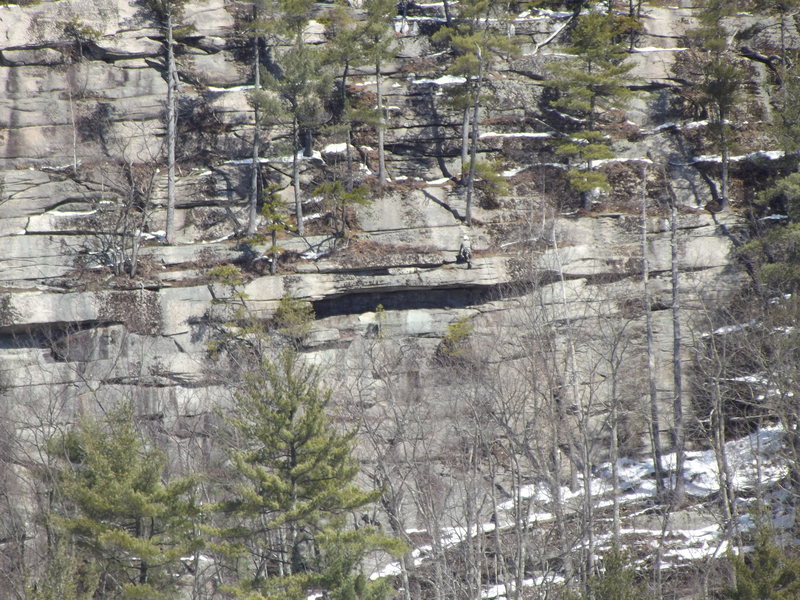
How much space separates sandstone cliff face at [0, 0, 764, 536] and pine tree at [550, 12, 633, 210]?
1108mm

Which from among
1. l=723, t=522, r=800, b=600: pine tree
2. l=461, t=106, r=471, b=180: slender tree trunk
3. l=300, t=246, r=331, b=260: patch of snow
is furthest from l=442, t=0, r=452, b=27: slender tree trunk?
l=723, t=522, r=800, b=600: pine tree

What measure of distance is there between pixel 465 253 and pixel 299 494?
12934mm

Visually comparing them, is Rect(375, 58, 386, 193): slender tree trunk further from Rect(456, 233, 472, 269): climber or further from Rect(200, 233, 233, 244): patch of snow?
Rect(200, 233, 233, 244): patch of snow

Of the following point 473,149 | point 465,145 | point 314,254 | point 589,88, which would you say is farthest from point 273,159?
point 589,88

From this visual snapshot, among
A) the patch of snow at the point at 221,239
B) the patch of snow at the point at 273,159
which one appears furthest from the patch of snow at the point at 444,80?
the patch of snow at the point at 221,239

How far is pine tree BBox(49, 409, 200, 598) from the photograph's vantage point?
13328 mm

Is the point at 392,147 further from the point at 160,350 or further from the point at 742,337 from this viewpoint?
the point at 742,337

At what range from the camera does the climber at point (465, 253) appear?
24.6 metres

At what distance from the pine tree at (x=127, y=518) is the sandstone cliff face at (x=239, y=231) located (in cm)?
532

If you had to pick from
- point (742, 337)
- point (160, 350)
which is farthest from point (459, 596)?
point (160, 350)

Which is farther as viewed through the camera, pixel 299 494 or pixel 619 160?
pixel 619 160

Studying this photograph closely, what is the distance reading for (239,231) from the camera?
2705 cm

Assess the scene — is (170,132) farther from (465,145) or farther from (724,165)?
(724,165)

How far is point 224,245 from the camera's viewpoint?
2562 cm
